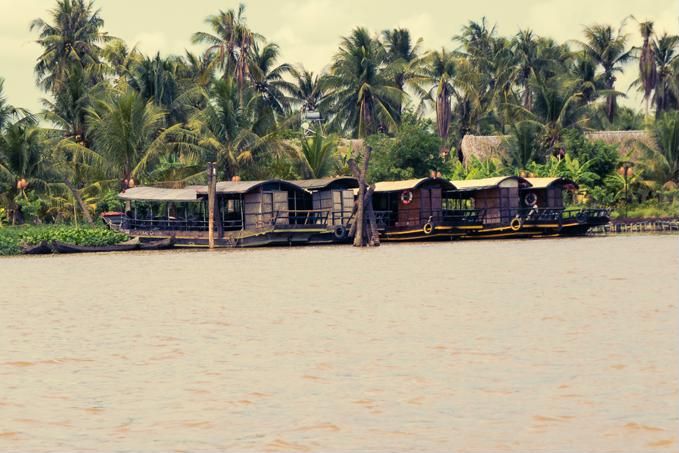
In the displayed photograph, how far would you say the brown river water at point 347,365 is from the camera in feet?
25.8

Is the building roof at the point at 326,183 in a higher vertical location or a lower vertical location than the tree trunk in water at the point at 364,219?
higher

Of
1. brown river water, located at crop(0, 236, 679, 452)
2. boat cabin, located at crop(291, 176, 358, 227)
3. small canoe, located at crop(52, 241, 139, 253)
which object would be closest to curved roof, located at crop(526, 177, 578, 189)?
boat cabin, located at crop(291, 176, 358, 227)

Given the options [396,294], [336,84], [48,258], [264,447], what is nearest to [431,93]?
[336,84]

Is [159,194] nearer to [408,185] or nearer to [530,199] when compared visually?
[408,185]

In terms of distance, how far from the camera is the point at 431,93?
69625 millimetres

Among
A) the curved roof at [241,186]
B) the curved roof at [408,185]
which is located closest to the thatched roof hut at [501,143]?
the curved roof at [408,185]

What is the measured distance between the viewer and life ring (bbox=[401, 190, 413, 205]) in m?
47.1

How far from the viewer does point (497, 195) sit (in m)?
48.0

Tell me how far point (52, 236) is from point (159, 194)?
4.59m

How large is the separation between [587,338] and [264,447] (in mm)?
6344

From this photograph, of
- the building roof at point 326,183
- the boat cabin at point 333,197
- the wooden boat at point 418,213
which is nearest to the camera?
the building roof at point 326,183

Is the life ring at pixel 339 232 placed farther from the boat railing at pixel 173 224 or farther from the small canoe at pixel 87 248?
the small canoe at pixel 87 248

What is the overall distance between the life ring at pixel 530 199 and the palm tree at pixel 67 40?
92.1ft

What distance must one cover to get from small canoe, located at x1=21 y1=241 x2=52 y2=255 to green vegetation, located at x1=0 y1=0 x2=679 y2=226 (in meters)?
5.66
